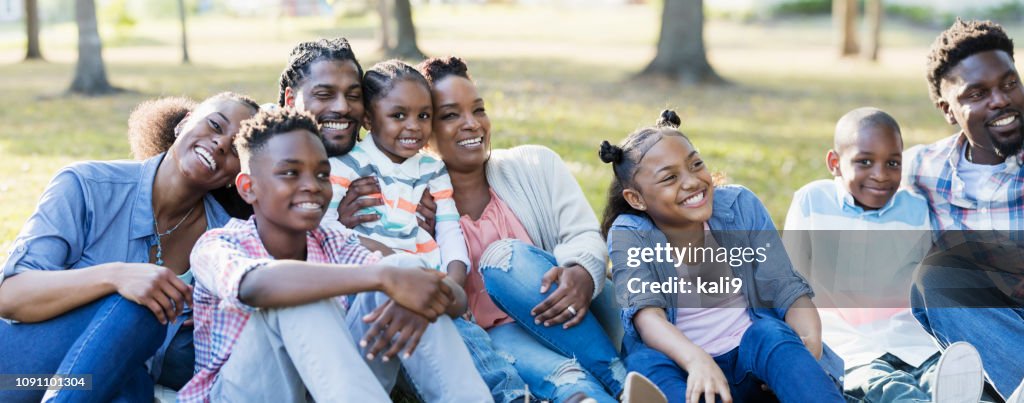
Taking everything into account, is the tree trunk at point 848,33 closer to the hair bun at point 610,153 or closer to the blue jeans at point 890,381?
the blue jeans at point 890,381

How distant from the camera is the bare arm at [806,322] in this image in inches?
139

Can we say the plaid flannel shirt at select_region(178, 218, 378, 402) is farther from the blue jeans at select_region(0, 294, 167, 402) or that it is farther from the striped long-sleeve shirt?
the striped long-sleeve shirt

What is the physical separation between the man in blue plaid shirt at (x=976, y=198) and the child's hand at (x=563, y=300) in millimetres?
1389

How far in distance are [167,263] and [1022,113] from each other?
3446mm

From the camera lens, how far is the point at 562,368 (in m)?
3.61

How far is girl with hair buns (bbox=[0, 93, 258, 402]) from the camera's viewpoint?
3129 millimetres

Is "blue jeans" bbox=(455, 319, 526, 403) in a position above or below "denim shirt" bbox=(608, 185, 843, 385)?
below

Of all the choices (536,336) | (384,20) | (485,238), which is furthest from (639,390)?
(384,20)

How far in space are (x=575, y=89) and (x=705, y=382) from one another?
37.3 ft

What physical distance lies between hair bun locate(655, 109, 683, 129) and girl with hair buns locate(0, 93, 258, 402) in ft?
5.12

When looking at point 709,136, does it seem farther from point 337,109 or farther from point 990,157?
point 337,109

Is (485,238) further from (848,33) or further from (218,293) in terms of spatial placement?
(848,33)

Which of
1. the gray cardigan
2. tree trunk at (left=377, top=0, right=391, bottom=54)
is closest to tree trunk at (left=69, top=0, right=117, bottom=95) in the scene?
tree trunk at (left=377, top=0, right=391, bottom=54)

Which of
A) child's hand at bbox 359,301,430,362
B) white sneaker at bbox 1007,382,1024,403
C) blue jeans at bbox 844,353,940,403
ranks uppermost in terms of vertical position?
child's hand at bbox 359,301,430,362
